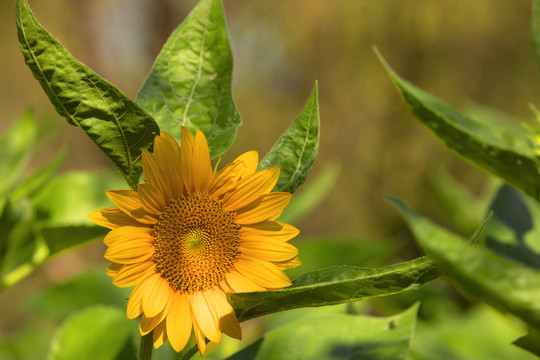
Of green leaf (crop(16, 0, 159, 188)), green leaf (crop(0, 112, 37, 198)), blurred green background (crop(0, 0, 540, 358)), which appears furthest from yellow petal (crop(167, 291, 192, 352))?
blurred green background (crop(0, 0, 540, 358))

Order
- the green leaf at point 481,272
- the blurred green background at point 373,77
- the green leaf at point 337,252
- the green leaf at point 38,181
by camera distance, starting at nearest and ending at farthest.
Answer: the green leaf at point 481,272, the green leaf at point 38,181, the green leaf at point 337,252, the blurred green background at point 373,77

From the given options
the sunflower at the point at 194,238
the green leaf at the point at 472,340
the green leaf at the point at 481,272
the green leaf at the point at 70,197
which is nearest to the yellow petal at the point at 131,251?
the sunflower at the point at 194,238

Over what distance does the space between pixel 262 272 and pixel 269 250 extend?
2 cm

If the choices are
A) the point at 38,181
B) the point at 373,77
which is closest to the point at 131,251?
the point at 38,181

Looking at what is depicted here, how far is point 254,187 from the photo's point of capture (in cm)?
48

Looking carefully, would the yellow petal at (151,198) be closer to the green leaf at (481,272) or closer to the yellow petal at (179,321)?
the yellow petal at (179,321)

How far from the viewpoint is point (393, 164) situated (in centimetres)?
411

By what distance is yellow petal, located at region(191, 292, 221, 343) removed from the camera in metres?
0.45

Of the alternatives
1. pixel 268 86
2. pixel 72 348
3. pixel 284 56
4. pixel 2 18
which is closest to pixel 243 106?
pixel 268 86

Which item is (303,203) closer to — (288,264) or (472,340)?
(472,340)

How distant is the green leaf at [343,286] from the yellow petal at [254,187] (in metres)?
0.09

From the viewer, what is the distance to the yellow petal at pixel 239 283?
1.54ft

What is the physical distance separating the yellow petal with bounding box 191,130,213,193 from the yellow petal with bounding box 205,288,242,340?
97 mm

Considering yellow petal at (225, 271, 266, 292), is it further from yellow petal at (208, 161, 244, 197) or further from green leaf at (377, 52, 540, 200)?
green leaf at (377, 52, 540, 200)
